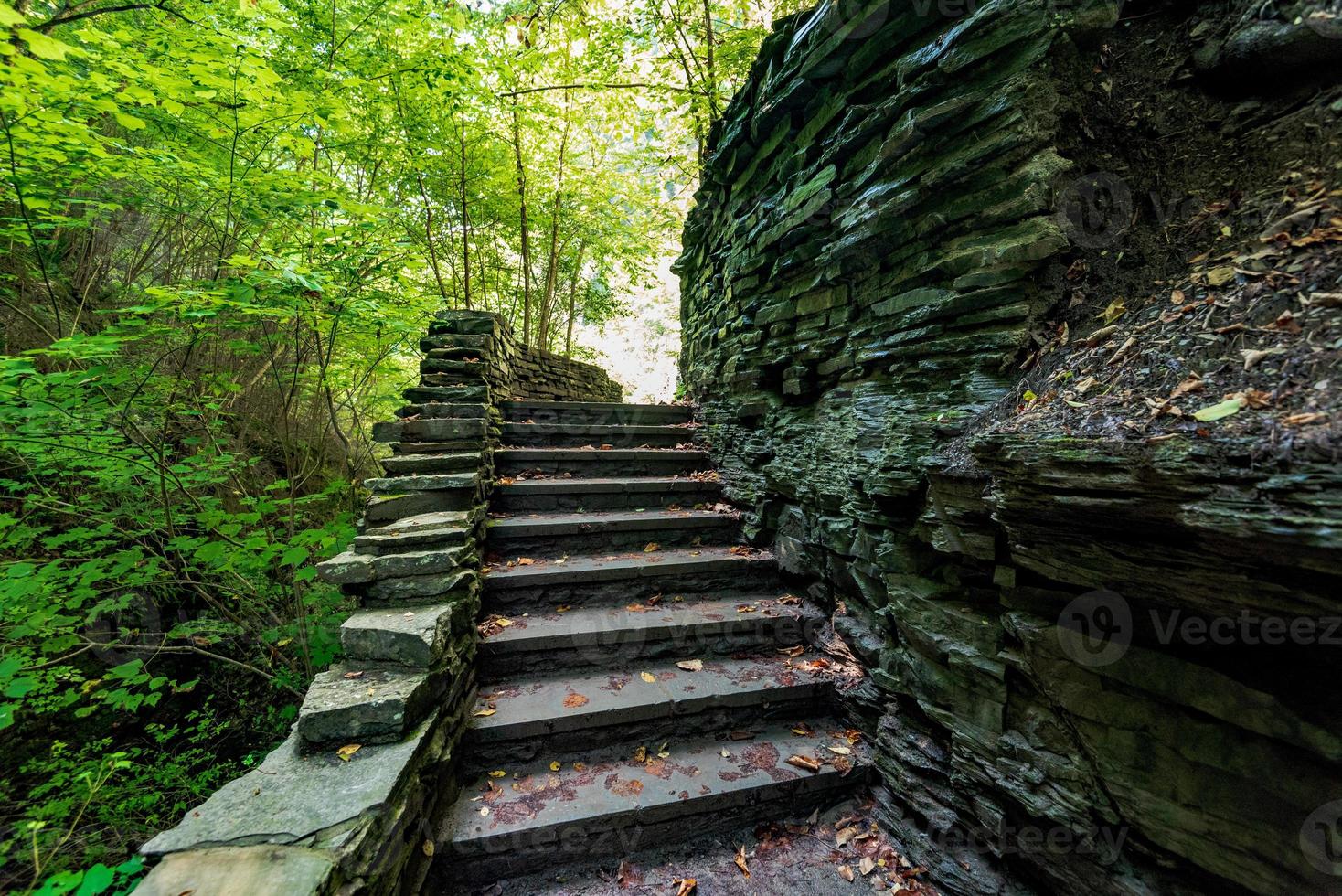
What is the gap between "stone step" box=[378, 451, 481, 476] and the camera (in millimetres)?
2932

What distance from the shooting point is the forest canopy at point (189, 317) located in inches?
95.4

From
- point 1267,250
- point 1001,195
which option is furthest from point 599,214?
point 1267,250

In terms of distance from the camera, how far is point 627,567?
118 inches

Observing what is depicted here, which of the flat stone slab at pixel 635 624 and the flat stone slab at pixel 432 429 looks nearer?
the flat stone slab at pixel 635 624

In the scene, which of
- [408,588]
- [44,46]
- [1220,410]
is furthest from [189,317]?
[1220,410]

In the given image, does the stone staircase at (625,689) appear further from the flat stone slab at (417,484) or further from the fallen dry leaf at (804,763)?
the flat stone slab at (417,484)

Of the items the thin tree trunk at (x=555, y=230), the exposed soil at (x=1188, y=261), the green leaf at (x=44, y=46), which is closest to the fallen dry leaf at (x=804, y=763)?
the exposed soil at (x=1188, y=261)

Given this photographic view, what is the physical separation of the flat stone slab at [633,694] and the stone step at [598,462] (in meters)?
1.92

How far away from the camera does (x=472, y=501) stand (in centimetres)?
288

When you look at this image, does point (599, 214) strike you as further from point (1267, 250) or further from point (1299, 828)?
point (1299, 828)

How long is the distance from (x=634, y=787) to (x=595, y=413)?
3542 millimetres

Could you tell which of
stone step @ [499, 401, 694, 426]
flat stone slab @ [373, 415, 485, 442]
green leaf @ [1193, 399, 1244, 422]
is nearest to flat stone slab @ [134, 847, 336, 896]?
flat stone slab @ [373, 415, 485, 442]

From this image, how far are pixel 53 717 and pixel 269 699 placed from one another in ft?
4.42

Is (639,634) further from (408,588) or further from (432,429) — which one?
(432,429)
